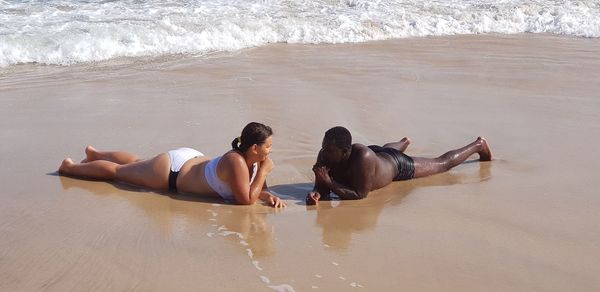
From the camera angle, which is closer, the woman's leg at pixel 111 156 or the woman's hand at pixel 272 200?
the woman's hand at pixel 272 200

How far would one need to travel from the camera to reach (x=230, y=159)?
4.40 m

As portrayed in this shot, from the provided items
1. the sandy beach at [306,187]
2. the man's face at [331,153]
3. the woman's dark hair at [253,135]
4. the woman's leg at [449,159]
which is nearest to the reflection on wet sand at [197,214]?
the sandy beach at [306,187]

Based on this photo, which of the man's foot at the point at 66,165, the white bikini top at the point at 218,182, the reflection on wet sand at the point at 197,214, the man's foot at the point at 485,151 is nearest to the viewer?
the reflection on wet sand at the point at 197,214

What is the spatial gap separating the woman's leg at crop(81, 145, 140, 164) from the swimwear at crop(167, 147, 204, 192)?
0.36m

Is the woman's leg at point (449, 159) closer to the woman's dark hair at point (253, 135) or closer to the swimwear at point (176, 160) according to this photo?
the woman's dark hair at point (253, 135)

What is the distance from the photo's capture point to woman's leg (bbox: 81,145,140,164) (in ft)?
16.2

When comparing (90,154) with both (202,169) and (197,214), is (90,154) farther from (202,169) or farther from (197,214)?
(197,214)

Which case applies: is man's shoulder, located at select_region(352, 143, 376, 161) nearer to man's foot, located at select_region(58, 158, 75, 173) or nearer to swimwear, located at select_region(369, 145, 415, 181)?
swimwear, located at select_region(369, 145, 415, 181)

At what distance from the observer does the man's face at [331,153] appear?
4.53 metres

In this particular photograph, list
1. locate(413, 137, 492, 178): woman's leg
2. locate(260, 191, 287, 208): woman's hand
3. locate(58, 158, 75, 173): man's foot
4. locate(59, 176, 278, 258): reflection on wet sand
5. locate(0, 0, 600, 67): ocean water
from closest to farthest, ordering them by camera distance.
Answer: locate(59, 176, 278, 258): reflection on wet sand → locate(260, 191, 287, 208): woman's hand → locate(58, 158, 75, 173): man's foot → locate(413, 137, 492, 178): woman's leg → locate(0, 0, 600, 67): ocean water

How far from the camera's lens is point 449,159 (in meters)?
5.23

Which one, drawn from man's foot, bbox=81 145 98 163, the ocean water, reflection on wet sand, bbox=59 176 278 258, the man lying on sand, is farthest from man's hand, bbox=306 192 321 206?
the ocean water

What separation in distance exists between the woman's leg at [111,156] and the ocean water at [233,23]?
16.7ft

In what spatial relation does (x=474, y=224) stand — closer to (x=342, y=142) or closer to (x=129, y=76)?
(x=342, y=142)
